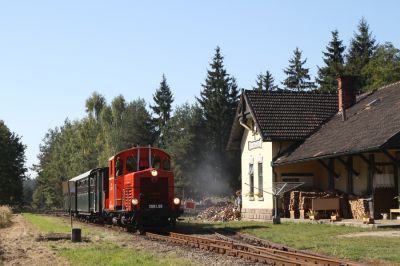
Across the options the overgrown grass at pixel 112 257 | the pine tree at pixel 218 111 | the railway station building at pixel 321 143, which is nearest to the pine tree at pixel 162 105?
the pine tree at pixel 218 111

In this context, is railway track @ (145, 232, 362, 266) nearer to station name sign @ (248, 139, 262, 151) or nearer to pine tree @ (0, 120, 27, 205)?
station name sign @ (248, 139, 262, 151)

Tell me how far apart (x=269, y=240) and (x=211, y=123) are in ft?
177

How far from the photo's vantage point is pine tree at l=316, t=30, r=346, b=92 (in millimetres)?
60656

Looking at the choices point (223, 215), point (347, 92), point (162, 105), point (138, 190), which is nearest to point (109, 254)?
point (138, 190)

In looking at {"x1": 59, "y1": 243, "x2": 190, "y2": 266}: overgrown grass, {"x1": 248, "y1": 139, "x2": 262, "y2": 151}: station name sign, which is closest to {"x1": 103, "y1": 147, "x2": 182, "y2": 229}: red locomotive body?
{"x1": 59, "y1": 243, "x2": 190, "y2": 266}: overgrown grass

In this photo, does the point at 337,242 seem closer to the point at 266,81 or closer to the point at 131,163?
the point at 131,163

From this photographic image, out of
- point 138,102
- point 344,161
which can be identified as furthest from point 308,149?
point 138,102

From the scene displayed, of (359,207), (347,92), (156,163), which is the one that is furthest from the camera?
(347,92)

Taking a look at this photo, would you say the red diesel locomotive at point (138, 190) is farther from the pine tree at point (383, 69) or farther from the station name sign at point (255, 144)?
the pine tree at point (383, 69)

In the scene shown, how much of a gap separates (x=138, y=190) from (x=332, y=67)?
45704 millimetres

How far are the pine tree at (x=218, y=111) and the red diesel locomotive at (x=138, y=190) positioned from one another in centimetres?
4497

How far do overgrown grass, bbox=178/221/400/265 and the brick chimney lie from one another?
9650 mm

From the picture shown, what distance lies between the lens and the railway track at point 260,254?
10960 millimetres

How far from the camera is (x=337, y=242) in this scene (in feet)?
49.1
